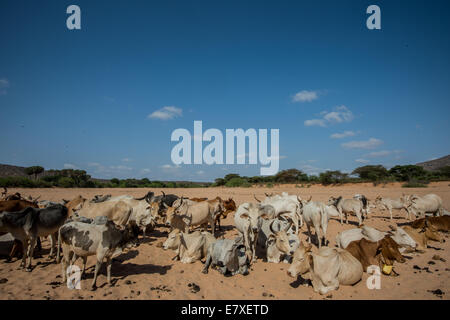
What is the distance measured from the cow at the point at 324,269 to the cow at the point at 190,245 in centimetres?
331

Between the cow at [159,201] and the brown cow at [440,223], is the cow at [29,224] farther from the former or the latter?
the brown cow at [440,223]

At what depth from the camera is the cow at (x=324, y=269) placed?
581cm

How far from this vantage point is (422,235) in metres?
9.32

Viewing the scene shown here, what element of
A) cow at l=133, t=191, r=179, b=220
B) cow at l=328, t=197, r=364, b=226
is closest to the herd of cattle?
cow at l=133, t=191, r=179, b=220

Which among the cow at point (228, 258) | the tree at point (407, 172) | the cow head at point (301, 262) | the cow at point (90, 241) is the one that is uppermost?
the tree at point (407, 172)

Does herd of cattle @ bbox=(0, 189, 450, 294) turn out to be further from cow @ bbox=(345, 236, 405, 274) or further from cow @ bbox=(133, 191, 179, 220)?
cow @ bbox=(133, 191, 179, 220)

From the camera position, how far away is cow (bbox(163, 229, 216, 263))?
809 centimetres

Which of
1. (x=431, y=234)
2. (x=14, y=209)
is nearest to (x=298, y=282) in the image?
(x=431, y=234)

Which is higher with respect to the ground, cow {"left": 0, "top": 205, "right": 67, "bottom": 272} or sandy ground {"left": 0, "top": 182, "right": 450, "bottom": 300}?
cow {"left": 0, "top": 205, "right": 67, "bottom": 272}

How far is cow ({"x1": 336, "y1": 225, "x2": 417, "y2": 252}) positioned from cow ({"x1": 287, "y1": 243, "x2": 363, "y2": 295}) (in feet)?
5.64

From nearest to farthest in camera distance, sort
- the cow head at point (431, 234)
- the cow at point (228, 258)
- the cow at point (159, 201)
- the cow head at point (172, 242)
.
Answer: the cow at point (228, 258), the cow head at point (172, 242), the cow head at point (431, 234), the cow at point (159, 201)

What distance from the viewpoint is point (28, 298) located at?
17.1 feet

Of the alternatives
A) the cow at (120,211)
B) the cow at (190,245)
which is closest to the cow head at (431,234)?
the cow at (190,245)
